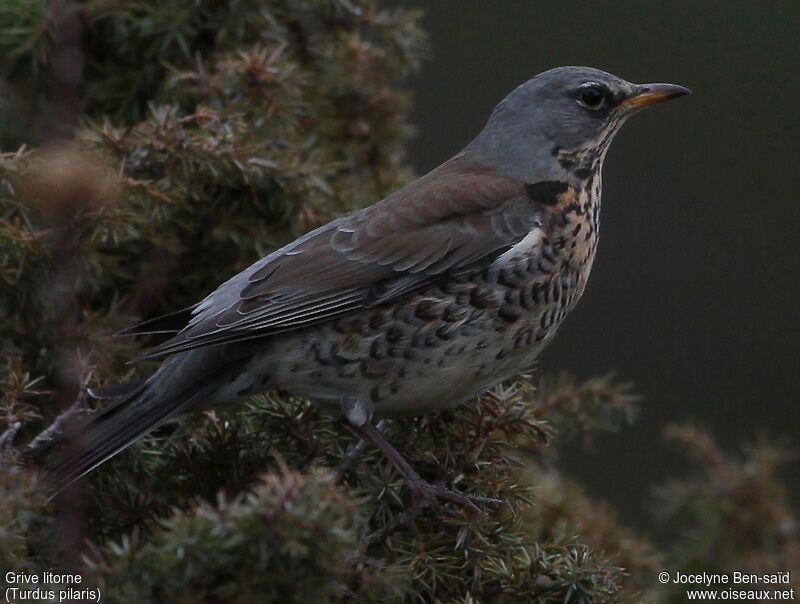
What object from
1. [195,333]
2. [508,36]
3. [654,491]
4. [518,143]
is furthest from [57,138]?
[508,36]

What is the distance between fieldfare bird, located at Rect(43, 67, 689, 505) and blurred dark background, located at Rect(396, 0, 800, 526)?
4.21 meters

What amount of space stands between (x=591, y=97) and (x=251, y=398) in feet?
5.00

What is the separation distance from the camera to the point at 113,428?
259cm

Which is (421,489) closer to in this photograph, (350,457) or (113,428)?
(350,457)

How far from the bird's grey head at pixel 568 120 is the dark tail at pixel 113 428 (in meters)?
1.32

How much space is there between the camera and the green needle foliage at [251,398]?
174 cm

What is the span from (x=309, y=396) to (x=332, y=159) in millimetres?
911

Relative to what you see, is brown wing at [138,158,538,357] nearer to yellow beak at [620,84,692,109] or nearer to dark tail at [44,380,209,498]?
dark tail at [44,380,209,498]

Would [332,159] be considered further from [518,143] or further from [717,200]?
[717,200]

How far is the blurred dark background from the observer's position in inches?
288

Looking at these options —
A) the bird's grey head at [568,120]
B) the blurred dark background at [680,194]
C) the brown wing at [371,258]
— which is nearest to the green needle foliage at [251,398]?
the brown wing at [371,258]

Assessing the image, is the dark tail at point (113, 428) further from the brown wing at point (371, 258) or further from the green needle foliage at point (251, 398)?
the brown wing at point (371, 258)

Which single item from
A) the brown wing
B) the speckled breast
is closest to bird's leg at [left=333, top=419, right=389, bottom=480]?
the speckled breast

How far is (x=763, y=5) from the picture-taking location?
7691 mm
